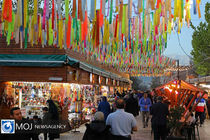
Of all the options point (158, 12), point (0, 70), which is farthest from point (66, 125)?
point (158, 12)

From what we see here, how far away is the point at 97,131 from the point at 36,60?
7.81 meters

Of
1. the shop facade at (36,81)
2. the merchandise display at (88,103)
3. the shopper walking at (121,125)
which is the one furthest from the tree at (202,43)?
the shopper walking at (121,125)

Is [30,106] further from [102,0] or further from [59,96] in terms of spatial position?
[102,0]

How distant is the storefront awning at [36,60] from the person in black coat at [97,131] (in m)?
7.00

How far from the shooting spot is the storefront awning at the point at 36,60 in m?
12.3

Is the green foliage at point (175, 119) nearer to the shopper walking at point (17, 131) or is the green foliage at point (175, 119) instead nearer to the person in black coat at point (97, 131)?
the person in black coat at point (97, 131)

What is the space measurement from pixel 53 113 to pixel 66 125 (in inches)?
174

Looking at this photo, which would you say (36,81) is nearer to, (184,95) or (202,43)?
(184,95)

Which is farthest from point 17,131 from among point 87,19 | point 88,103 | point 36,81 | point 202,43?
point 202,43

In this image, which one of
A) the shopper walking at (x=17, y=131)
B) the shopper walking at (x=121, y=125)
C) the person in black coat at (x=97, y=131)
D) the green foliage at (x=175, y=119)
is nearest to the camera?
the shopper walking at (x=17, y=131)

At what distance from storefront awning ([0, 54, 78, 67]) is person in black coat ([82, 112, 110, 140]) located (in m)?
7.00

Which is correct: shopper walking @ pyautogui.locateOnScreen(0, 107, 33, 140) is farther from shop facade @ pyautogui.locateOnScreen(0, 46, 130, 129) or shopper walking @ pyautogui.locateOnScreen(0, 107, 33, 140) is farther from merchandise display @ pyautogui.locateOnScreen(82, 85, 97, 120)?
merchandise display @ pyautogui.locateOnScreen(82, 85, 97, 120)

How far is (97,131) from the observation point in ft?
17.7

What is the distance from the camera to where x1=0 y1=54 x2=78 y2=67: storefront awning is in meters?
12.3
